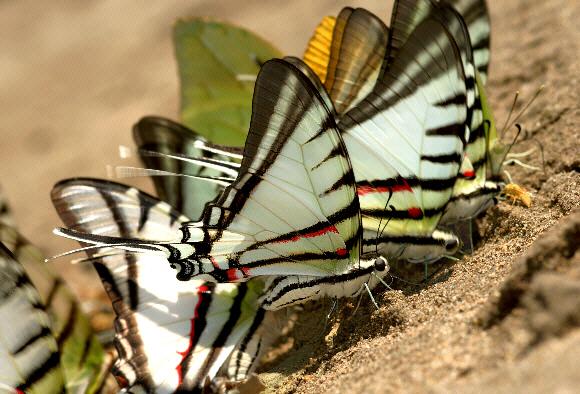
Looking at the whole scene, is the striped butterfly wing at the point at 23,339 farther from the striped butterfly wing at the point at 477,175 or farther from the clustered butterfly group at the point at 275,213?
the striped butterfly wing at the point at 477,175

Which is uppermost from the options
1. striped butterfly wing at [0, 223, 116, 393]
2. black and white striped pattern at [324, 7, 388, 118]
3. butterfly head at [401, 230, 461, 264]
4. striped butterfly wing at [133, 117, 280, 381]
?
black and white striped pattern at [324, 7, 388, 118]

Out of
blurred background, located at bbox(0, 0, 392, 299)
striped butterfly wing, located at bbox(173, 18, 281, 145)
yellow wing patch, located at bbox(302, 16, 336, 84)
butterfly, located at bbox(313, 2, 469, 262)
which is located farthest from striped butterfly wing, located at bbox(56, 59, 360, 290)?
blurred background, located at bbox(0, 0, 392, 299)

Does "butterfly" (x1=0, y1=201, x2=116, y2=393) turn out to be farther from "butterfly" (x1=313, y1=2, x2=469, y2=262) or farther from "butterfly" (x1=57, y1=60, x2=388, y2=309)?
"butterfly" (x1=313, y1=2, x2=469, y2=262)

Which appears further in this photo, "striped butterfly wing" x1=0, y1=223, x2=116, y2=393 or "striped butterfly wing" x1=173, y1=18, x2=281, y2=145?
"striped butterfly wing" x1=173, y1=18, x2=281, y2=145

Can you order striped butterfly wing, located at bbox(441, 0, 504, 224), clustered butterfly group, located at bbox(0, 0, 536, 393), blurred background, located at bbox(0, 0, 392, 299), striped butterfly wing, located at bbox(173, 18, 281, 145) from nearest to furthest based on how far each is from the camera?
clustered butterfly group, located at bbox(0, 0, 536, 393)
striped butterfly wing, located at bbox(441, 0, 504, 224)
striped butterfly wing, located at bbox(173, 18, 281, 145)
blurred background, located at bbox(0, 0, 392, 299)

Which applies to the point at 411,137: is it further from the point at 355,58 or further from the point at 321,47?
the point at 321,47

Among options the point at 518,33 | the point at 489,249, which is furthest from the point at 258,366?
the point at 518,33

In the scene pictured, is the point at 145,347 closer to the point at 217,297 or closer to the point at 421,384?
the point at 217,297

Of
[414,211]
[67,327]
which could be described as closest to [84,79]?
[67,327]
